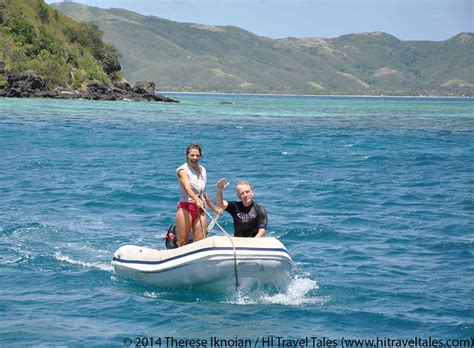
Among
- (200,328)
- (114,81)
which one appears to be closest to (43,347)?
(200,328)

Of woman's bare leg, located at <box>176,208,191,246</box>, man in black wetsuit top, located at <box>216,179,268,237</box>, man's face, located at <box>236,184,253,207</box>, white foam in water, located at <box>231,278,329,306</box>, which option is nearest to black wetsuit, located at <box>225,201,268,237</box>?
man in black wetsuit top, located at <box>216,179,268,237</box>

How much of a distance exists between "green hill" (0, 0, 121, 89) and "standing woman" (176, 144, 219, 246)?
3429 inches

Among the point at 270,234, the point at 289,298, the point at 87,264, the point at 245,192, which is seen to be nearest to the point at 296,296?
the point at 289,298

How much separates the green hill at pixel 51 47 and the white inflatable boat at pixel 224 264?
87689mm

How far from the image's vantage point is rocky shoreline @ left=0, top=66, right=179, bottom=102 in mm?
92125

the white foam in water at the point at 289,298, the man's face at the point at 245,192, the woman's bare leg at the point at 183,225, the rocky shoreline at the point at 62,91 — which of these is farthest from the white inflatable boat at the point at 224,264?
the rocky shoreline at the point at 62,91

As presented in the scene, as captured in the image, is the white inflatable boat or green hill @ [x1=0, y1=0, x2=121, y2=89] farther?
green hill @ [x1=0, y1=0, x2=121, y2=89]

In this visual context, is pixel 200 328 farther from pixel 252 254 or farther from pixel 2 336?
pixel 2 336

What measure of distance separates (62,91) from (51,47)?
722 inches

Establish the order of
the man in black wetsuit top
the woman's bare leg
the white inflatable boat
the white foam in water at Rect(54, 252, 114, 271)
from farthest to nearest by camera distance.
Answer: the white foam in water at Rect(54, 252, 114, 271), the woman's bare leg, the man in black wetsuit top, the white inflatable boat

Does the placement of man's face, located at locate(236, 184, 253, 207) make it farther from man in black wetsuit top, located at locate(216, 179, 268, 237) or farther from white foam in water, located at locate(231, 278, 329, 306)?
white foam in water, located at locate(231, 278, 329, 306)

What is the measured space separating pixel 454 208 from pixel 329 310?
9.68 meters

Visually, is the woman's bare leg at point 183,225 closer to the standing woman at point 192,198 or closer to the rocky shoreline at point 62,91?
the standing woman at point 192,198

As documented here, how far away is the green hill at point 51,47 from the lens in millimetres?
106062
